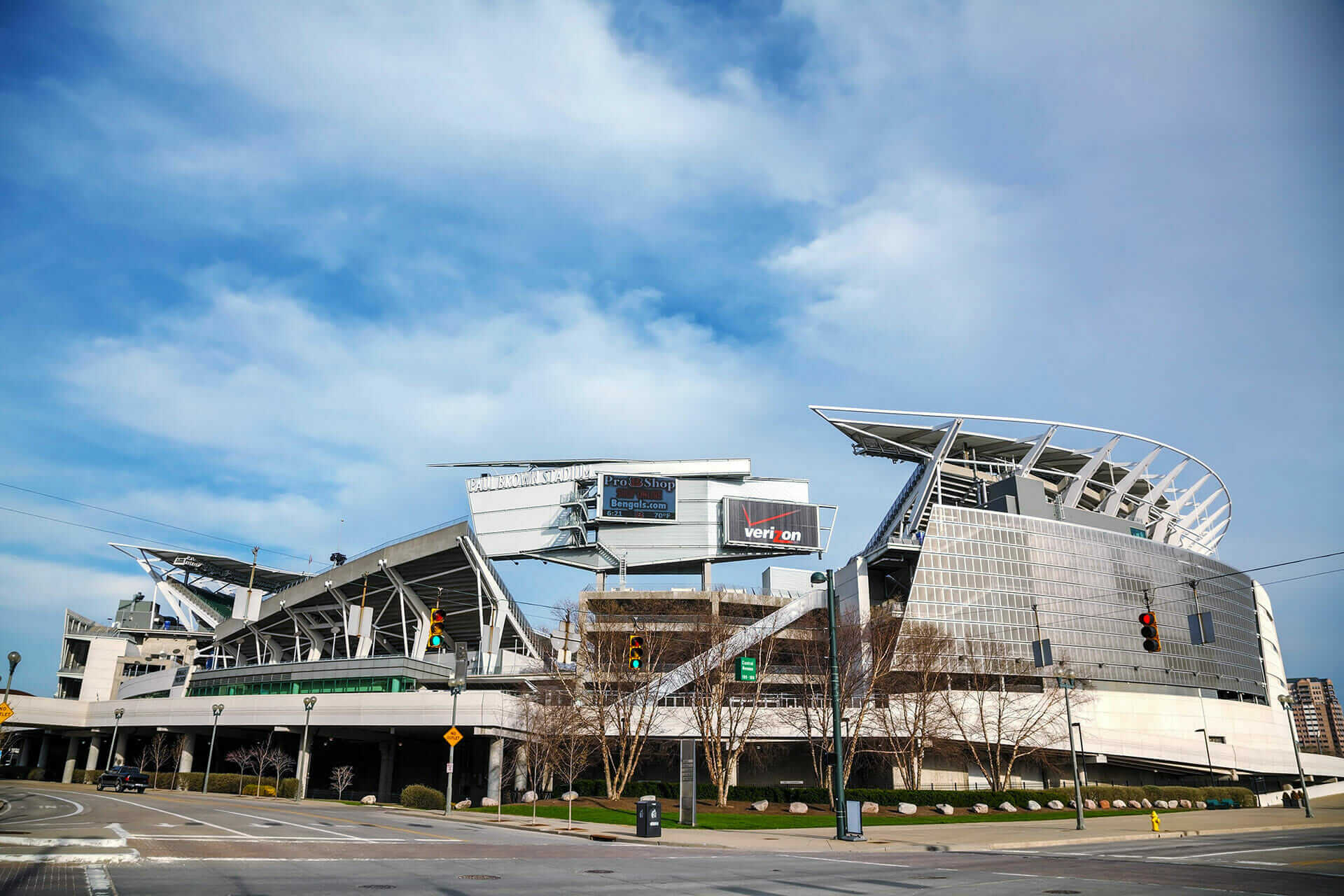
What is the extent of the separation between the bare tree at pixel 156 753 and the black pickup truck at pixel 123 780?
900cm

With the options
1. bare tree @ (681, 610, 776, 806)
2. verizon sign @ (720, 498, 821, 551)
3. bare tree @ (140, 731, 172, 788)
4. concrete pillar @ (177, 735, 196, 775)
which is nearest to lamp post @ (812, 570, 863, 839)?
bare tree @ (681, 610, 776, 806)

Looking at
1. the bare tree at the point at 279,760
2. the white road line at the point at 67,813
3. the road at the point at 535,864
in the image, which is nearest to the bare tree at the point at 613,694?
the road at the point at 535,864

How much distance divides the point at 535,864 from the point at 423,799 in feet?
107

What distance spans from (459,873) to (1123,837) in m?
27.9

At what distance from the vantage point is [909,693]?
59.9 metres

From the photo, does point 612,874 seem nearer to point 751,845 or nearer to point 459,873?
point 459,873

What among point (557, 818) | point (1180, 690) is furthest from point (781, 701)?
point (1180, 690)

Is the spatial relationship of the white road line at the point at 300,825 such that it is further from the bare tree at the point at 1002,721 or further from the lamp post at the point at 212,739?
the bare tree at the point at 1002,721

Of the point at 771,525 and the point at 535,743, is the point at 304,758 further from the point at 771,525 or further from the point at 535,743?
the point at 771,525

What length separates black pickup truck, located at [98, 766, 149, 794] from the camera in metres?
55.1

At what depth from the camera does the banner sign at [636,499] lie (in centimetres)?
8781

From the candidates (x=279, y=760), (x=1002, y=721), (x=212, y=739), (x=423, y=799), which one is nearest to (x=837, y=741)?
(x=423, y=799)

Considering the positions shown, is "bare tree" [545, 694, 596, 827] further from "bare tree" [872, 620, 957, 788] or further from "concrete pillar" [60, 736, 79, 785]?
"concrete pillar" [60, 736, 79, 785]

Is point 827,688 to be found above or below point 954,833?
above
